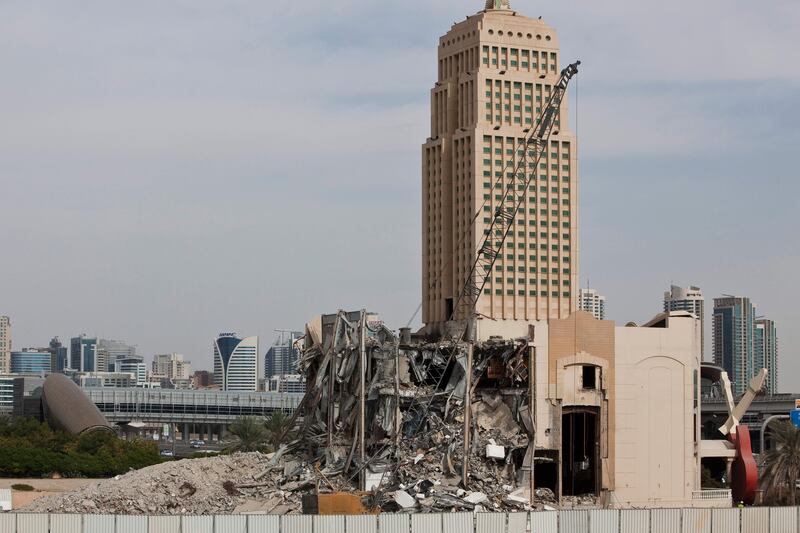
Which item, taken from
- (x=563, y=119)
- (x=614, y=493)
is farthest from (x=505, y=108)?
(x=614, y=493)

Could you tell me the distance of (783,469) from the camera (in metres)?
121

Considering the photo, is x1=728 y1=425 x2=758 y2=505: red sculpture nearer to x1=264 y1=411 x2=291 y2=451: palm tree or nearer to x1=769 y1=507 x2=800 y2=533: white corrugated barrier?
x1=769 y1=507 x2=800 y2=533: white corrugated barrier

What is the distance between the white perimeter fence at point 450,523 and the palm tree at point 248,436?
72.6 meters

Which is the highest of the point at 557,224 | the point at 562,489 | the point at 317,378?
the point at 557,224

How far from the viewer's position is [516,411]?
100688mm

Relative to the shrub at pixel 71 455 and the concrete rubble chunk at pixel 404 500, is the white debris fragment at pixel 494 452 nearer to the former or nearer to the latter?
the concrete rubble chunk at pixel 404 500

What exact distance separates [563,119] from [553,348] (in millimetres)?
26059

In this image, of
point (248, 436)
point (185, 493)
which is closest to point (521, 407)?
point (185, 493)

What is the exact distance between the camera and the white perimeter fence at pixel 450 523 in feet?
230

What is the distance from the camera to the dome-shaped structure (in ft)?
410

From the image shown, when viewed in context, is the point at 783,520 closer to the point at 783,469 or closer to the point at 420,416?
the point at 420,416

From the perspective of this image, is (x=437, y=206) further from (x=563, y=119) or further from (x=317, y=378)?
(x=317, y=378)

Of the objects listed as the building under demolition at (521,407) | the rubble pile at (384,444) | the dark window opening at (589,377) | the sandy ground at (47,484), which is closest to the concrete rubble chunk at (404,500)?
the rubble pile at (384,444)

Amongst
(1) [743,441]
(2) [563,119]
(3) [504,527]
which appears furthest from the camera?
(2) [563,119]
